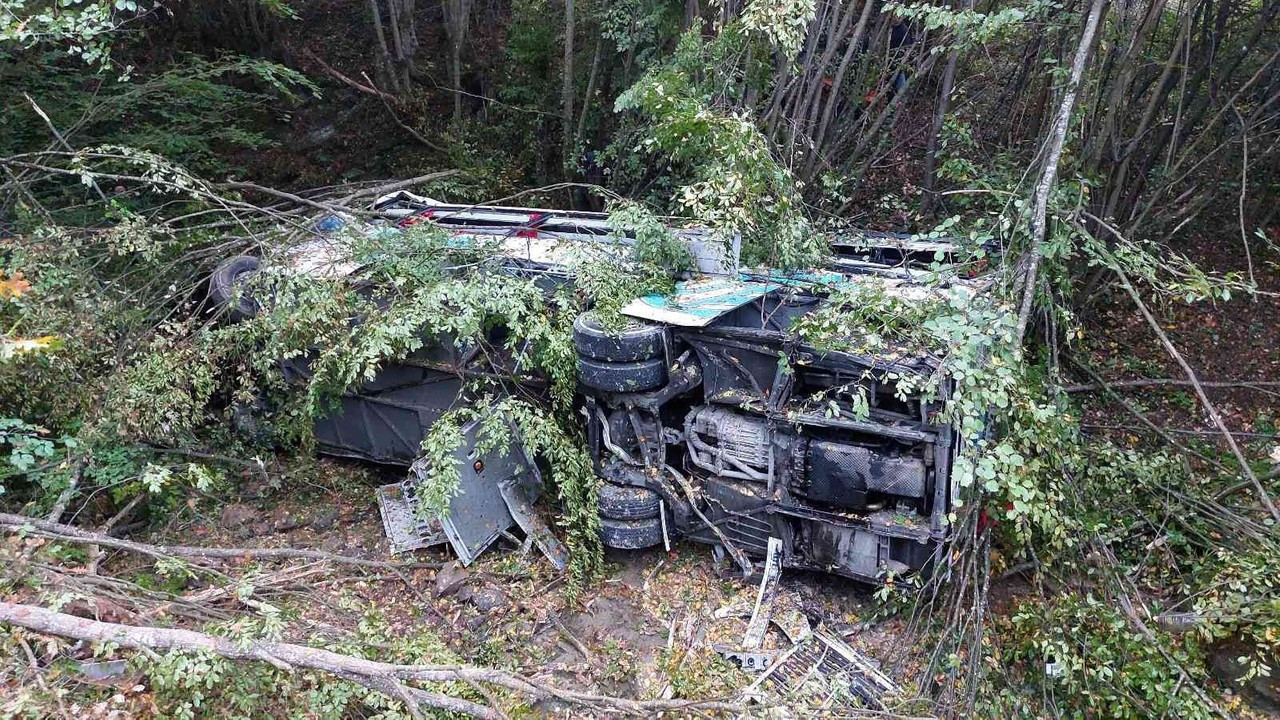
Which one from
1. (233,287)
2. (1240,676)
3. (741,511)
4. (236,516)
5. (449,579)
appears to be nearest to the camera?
(1240,676)

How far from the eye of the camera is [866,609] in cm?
441

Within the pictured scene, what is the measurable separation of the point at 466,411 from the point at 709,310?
1534 mm

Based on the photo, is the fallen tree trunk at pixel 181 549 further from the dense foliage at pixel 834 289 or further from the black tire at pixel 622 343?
the black tire at pixel 622 343

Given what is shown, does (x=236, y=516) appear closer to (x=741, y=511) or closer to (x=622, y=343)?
(x=622, y=343)

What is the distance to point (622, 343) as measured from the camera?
13.8 feet

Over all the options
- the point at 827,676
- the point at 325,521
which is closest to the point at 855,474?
the point at 827,676

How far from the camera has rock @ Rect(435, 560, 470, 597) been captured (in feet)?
15.5

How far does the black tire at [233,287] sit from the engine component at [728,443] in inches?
120

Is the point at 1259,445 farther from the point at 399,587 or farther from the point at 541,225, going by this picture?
the point at 399,587

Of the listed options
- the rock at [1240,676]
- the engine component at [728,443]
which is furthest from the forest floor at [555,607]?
the rock at [1240,676]

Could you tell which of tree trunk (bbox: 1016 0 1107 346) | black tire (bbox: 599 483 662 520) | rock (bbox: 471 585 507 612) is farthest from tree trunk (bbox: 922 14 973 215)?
rock (bbox: 471 585 507 612)

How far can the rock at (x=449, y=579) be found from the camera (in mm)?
4719

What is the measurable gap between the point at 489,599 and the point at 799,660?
73.3 inches

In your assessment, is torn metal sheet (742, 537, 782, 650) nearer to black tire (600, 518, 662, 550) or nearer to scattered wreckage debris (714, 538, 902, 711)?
scattered wreckage debris (714, 538, 902, 711)
